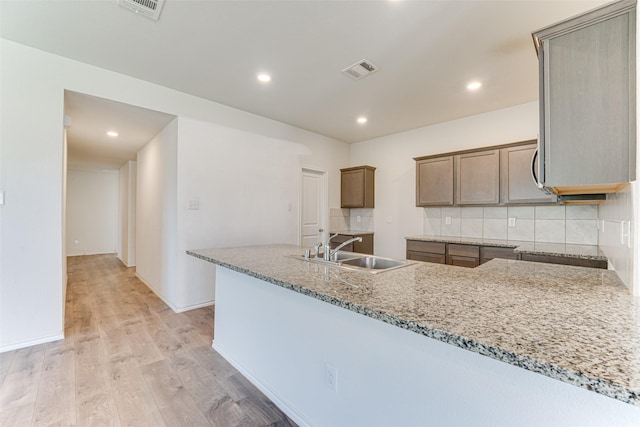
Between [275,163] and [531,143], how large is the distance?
10.5 ft

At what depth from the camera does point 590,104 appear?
3.92 ft

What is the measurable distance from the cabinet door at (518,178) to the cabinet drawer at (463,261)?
79 cm

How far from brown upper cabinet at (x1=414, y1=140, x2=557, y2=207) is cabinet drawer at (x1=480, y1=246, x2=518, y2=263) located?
59 cm

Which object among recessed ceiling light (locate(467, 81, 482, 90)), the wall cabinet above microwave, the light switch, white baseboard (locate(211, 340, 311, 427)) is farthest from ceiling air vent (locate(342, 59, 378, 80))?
white baseboard (locate(211, 340, 311, 427))

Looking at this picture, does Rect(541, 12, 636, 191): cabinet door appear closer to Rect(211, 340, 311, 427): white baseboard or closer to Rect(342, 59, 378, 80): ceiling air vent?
Rect(342, 59, 378, 80): ceiling air vent

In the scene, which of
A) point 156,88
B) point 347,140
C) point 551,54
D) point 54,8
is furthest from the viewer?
point 347,140

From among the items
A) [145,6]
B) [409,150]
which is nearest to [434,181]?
[409,150]

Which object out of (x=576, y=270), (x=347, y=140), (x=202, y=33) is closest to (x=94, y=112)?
(x=202, y=33)

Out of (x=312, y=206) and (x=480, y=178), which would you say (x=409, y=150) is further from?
(x=312, y=206)

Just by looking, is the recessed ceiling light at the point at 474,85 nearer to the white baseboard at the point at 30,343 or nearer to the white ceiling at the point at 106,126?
the white ceiling at the point at 106,126

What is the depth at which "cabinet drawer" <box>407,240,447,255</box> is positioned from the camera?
3.62m

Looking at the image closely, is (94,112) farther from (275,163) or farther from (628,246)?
(628,246)

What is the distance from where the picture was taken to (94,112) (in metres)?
3.19

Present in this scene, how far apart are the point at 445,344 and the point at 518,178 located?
3.03 meters
